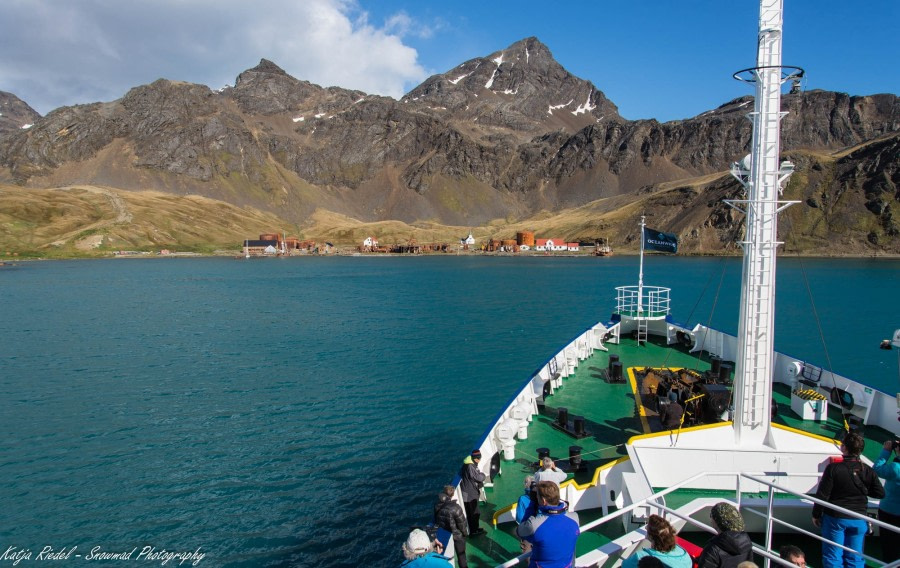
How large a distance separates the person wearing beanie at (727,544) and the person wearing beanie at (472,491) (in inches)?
221

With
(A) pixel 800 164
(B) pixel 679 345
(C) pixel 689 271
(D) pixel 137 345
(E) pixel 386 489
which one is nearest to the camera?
(E) pixel 386 489

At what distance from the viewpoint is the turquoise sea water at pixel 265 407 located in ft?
57.9

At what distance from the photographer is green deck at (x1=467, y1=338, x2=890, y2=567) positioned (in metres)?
11.8

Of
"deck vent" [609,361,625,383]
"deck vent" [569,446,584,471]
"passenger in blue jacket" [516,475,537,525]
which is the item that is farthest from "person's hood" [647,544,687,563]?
"deck vent" [609,361,625,383]

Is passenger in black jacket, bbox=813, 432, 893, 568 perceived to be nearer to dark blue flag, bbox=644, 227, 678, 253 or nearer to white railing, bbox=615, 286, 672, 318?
dark blue flag, bbox=644, 227, 678, 253

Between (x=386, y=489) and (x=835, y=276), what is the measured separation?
125828 millimetres

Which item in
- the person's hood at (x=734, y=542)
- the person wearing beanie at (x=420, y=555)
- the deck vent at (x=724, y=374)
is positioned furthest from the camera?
the deck vent at (x=724, y=374)

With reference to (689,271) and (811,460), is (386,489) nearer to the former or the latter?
(811,460)

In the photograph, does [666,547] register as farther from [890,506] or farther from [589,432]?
[589,432]

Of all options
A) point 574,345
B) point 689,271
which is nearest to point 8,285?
point 574,345

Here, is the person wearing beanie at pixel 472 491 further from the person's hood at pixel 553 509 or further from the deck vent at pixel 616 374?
the deck vent at pixel 616 374

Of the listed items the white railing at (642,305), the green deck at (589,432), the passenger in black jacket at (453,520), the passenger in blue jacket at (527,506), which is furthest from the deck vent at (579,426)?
the white railing at (642,305)

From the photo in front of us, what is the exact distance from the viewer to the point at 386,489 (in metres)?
19.6

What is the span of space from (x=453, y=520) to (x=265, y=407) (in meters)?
21.8
